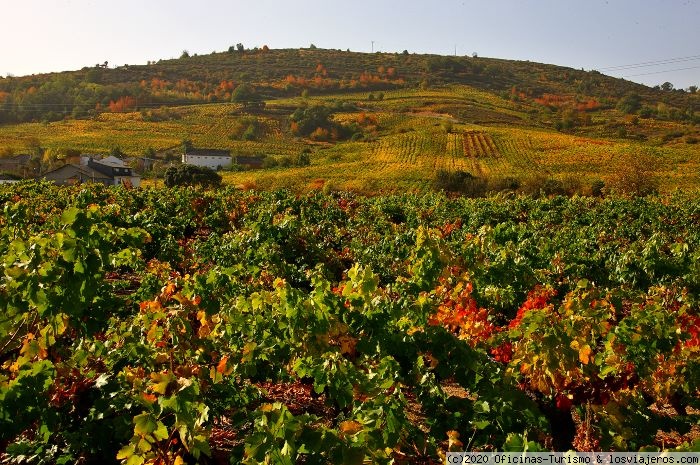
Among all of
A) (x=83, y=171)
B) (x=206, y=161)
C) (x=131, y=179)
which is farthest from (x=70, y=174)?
(x=206, y=161)

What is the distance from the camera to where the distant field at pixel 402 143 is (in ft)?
209

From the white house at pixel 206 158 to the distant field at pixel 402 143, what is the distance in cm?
817

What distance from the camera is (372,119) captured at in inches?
4097

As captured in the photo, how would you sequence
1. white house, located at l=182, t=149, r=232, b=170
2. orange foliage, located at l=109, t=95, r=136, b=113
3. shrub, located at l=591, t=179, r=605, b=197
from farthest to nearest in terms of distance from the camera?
orange foliage, located at l=109, t=95, r=136, b=113, white house, located at l=182, t=149, r=232, b=170, shrub, located at l=591, t=179, r=605, b=197

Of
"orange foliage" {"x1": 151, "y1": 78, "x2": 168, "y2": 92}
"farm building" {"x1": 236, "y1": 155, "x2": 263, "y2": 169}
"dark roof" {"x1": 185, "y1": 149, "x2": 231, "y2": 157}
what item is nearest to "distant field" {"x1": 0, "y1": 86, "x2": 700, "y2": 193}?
"farm building" {"x1": 236, "y1": 155, "x2": 263, "y2": 169}

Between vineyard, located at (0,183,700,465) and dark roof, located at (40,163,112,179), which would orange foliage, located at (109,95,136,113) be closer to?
dark roof, located at (40,163,112,179)

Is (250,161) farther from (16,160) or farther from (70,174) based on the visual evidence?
(16,160)

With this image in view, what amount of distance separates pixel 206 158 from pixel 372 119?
3828 centimetres

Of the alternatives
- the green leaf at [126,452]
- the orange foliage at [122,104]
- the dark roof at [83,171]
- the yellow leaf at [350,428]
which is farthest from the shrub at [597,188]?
the orange foliage at [122,104]

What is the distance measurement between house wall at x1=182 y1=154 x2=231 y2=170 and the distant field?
8.16 m

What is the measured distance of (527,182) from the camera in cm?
5397

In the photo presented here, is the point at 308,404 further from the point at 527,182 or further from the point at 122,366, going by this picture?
the point at 527,182

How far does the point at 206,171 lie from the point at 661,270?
164 feet

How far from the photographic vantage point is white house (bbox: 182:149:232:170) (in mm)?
75625
